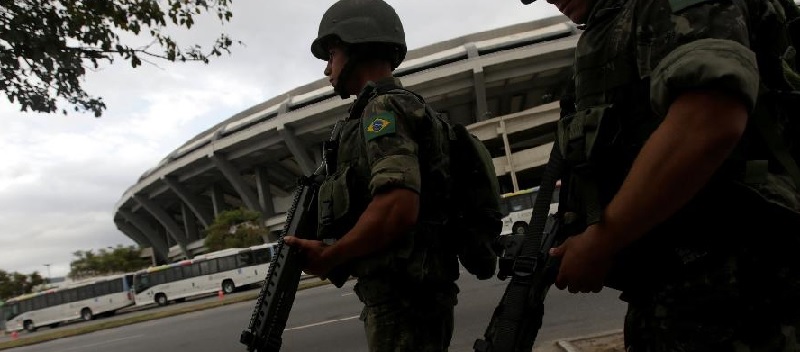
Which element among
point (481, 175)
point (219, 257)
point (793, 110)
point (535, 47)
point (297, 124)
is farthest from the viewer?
point (297, 124)

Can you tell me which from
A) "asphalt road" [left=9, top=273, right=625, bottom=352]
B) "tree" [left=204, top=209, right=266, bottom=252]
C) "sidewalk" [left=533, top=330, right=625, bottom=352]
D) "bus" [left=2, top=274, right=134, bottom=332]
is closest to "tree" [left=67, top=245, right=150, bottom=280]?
"tree" [left=204, top=209, right=266, bottom=252]

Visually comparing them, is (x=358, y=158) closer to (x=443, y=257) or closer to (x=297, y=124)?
(x=443, y=257)

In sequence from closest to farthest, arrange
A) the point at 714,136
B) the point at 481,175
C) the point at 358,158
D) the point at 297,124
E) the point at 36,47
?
the point at 714,136 → the point at 358,158 → the point at 481,175 → the point at 36,47 → the point at 297,124

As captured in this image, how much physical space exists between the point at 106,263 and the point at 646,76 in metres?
47.8

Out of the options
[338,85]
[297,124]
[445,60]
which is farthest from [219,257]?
[338,85]

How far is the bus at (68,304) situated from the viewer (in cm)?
2130

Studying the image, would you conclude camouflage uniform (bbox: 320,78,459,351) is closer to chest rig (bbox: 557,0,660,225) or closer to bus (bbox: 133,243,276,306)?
chest rig (bbox: 557,0,660,225)

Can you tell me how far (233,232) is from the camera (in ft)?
103

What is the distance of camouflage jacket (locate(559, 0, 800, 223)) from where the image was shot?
0.89 m

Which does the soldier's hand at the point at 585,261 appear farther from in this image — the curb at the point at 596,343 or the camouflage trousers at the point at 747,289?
the curb at the point at 596,343

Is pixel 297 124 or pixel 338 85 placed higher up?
pixel 297 124

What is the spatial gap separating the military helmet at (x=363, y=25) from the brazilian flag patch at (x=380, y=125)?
0.39 meters

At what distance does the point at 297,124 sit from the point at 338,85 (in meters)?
31.4

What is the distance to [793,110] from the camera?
1045 mm
